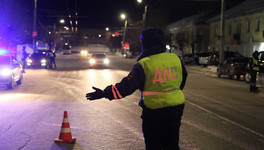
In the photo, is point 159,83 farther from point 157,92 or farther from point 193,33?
point 193,33

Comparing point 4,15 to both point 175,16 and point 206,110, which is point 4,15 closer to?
point 206,110

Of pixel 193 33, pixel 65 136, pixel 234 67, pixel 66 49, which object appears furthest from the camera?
pixel 66 49

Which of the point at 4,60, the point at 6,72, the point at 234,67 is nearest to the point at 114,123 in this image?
the point at 6,72

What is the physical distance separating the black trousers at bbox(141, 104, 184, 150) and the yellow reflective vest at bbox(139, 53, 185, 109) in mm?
73

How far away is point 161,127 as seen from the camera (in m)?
3.63

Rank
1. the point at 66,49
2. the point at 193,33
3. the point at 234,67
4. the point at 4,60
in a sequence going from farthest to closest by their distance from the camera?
the point at 66,49
the point at 193,33
the point at 234,67
the point at 4,60

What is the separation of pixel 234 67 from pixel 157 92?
19506mm

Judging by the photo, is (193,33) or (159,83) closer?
(159,83)

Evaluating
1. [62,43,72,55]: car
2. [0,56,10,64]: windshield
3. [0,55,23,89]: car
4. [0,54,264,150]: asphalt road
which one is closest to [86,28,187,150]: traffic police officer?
[0,54,264,150]: asphalt road

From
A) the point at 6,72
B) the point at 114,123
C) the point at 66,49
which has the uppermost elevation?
the point at 66,49

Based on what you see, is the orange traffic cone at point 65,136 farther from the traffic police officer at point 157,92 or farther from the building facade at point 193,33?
the building facade at point 193,33

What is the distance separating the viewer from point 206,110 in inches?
392

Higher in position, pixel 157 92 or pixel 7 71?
pixel 157 92

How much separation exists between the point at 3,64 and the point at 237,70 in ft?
45.9
